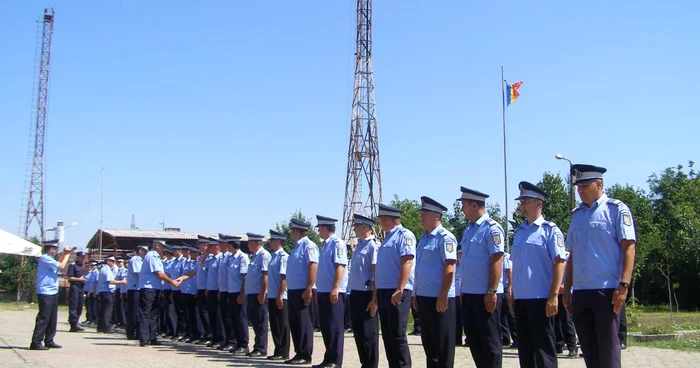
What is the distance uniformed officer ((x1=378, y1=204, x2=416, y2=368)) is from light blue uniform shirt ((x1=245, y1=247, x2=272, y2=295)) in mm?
3847

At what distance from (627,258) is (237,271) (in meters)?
8.14

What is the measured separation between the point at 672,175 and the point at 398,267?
59.2 metres

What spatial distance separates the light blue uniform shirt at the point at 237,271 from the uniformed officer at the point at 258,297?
0.85 ft

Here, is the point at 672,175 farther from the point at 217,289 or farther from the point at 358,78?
the point at 217,289

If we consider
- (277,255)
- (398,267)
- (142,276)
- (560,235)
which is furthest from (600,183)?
(142,276)

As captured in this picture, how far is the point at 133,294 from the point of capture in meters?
14.7

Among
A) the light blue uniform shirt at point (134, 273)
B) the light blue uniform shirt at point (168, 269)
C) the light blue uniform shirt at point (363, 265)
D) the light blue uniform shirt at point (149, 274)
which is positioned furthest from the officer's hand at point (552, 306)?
the light blue uniform shirt at point (168, 269)

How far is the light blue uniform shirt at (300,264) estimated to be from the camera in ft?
35.4

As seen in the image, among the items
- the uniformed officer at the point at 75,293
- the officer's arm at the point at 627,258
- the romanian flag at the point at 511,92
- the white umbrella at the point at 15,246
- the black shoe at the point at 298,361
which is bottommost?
the black shoe at the point at 298,361

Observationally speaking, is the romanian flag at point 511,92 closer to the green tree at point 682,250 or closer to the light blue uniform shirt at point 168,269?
the green tree at point 682,250

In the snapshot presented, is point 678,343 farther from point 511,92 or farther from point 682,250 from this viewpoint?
point 682,250

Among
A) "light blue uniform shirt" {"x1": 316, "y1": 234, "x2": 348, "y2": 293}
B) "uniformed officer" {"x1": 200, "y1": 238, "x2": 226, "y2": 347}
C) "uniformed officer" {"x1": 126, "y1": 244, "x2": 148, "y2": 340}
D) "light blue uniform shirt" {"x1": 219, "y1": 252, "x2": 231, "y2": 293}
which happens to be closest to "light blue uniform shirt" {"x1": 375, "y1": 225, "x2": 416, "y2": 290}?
"light blue uniform shirt" {"x1": 316, "y1": 234, "x2": 348, "y2": 293}

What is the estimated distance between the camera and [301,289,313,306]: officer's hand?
10.6 m

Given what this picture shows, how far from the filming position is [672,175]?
61531 mm
